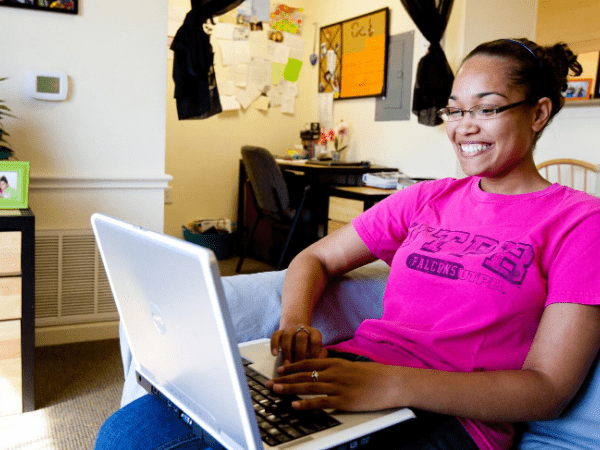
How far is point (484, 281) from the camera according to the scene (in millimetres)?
981

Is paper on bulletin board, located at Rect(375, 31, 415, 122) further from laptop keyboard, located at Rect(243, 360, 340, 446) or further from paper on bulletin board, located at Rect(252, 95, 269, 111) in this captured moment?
laptop keyboard, located at Rect(243, 360, 340, 446)

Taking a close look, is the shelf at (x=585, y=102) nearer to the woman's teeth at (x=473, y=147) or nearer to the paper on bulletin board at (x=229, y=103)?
the woman's teeth at (x=473, y=147)

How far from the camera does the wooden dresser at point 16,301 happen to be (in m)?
1.74

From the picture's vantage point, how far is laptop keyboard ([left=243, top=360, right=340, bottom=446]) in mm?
719

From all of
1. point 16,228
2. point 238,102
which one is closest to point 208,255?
point 16,228

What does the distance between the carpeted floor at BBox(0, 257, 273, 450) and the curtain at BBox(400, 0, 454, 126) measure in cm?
210

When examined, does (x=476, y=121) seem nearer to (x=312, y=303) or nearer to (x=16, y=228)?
(x=312, y=303)

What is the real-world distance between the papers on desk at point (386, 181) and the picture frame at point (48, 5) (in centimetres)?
183

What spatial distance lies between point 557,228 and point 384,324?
0.35m

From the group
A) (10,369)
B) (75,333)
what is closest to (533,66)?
(10,369)

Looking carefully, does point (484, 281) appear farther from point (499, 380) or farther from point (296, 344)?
point (296, 344)

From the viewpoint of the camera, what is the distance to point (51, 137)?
228cm

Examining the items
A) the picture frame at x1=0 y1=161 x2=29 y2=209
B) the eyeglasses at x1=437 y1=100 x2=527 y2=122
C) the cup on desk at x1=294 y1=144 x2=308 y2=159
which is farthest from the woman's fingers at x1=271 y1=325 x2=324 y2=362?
the cup on desk at x1=294 y1=144 x2=308 y2=159

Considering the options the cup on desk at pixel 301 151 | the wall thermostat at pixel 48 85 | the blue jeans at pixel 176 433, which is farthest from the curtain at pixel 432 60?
the blue jeans at pixel 176 433
